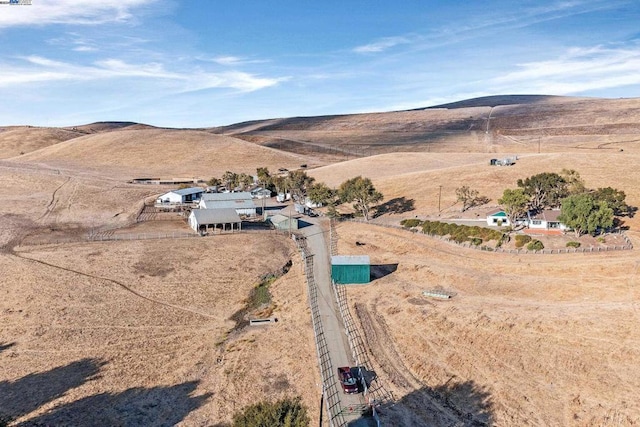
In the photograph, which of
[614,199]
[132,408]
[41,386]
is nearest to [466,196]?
[614,199]

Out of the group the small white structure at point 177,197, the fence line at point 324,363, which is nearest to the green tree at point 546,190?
the fence line at point 324,363

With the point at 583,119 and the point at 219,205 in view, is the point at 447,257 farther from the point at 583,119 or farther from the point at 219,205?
the point at 583,119

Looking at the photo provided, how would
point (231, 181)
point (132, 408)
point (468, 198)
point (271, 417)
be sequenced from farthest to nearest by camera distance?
1. point (231, 181)
2. point (468, 198)
3. point (132, 408)
4. point (271, 417)

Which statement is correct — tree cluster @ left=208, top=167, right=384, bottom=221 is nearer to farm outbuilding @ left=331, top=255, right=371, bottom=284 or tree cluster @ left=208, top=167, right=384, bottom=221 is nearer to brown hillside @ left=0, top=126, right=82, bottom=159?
farm outbuilding @ left=331, top=255, right=371, bottom=284

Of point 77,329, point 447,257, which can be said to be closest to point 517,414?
point 447,257

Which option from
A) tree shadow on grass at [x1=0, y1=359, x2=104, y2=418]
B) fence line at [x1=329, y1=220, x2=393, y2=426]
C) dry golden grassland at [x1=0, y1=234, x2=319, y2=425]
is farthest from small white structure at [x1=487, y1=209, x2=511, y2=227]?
tree shadow on grass at [x1=0, y1=359, x2=104, y2=418]

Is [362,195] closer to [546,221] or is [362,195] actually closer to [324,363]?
[546,221]
